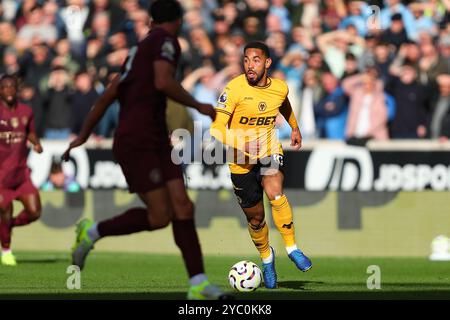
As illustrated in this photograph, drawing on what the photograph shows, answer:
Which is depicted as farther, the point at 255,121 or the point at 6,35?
the point at 6,35

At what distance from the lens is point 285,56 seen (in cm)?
2194

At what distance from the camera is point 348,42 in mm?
22000

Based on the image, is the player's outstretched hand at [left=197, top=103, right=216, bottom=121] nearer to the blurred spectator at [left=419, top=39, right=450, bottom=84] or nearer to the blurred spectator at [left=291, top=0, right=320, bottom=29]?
the blurred spectator at [left=419, top=39, right=450, bottom=84]

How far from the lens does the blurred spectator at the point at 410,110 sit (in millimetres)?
20484

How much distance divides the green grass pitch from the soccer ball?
204mm

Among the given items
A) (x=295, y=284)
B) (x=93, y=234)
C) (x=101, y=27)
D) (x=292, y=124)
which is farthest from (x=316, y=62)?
(x=93, y=234)

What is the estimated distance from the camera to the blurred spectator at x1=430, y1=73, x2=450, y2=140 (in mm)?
20438

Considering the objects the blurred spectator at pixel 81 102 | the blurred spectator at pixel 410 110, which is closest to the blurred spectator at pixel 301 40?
the blurred spectator at pixel 410 110

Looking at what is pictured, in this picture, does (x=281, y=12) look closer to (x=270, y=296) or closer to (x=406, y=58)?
(x=406, y=58)

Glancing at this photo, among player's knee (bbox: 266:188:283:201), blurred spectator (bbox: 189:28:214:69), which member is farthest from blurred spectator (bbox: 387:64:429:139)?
player's knee (bbox: 266:188:283:201)

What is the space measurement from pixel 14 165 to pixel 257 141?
5456 millimetres

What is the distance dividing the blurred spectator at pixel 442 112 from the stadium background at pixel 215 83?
0.26ft
